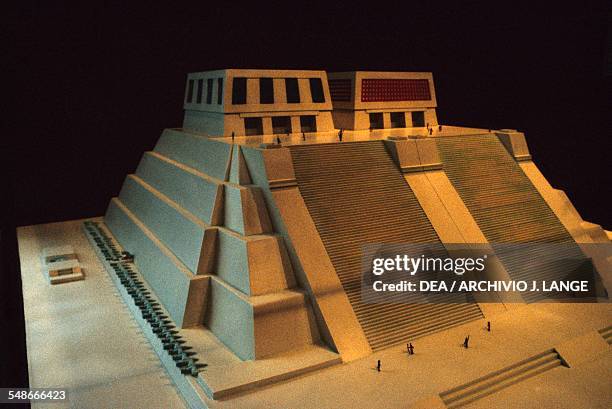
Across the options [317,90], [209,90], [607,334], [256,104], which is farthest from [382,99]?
[607,334]

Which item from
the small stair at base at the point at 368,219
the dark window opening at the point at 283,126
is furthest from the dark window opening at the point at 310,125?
the small stair at base at the point at 368,219

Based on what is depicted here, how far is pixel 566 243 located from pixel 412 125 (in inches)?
202

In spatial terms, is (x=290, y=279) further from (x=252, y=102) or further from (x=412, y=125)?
(x=412, y=125)

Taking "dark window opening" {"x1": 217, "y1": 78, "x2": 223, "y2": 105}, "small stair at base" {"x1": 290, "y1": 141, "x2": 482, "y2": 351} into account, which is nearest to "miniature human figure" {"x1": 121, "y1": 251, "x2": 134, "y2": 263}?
"dark window opening" {"x1": 217, "y1": 78, "x2": 223, "y2": 105}

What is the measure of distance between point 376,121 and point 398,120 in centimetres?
76

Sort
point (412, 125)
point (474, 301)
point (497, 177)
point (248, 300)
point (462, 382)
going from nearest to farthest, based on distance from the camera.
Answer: point (462, 382) < point (248, 300) < point (474, 301) < point (497, 177) < point (412, 125)

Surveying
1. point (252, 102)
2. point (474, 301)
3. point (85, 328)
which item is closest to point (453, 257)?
point (474, 301)

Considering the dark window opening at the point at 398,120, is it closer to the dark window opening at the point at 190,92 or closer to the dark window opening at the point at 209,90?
the dark window opening at the point at 209,90

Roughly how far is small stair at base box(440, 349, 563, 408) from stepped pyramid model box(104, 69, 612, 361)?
4.61 ft

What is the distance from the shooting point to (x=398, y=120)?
583 inches

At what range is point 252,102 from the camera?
1236cm

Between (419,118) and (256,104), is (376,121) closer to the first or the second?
(419,118)

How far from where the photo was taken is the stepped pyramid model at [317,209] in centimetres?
859

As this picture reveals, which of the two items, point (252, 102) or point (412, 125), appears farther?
point (412, 125)
